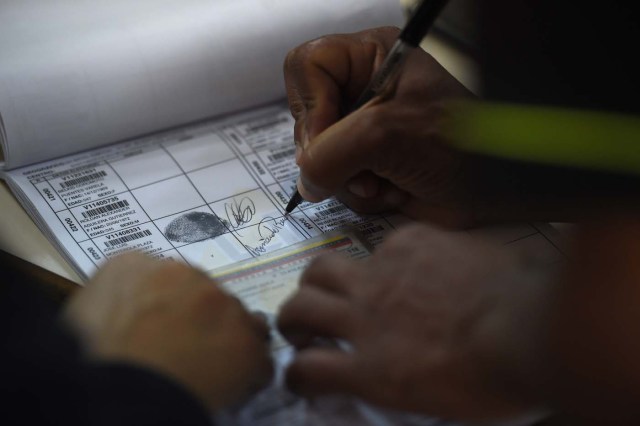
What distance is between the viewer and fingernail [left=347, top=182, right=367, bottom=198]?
92 centimetres

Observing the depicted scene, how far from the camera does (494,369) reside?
26.4 inches

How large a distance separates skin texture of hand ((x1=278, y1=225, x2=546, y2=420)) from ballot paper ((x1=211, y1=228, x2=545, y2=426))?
0.05 feet

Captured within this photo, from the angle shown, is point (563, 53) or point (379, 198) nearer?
point (379, 198)

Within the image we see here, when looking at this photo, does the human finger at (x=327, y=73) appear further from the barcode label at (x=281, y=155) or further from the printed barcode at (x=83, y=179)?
the printed barcode at (x=83, y=179)

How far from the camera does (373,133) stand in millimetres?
890

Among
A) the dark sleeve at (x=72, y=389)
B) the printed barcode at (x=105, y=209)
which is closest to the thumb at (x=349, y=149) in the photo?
the printed barcode at (x=105, y=209)

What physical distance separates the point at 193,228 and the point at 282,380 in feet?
0.87

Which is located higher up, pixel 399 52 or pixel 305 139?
pixel 399 52

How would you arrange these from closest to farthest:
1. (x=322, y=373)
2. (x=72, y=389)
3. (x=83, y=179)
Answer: (x=72, y=389)
(x=322, y=373)
(x=83, y=179)

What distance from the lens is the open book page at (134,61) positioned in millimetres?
1016
